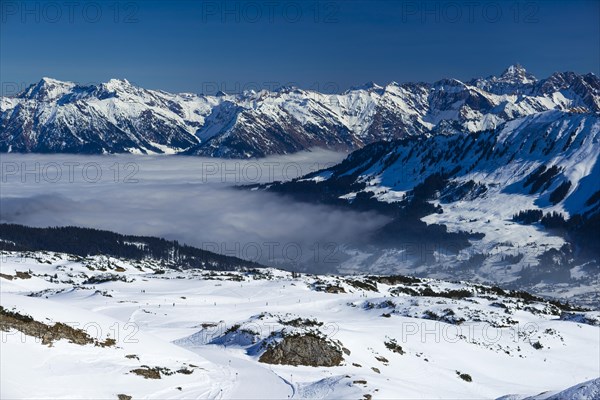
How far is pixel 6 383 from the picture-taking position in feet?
106

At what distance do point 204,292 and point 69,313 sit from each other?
6217cm

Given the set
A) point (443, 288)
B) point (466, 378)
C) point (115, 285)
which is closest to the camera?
point (466, 378)

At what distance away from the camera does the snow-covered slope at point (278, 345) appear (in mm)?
37281

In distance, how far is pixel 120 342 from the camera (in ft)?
139

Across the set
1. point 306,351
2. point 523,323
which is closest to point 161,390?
point 306,351

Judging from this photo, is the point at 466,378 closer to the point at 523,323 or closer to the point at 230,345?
the point at 230,345

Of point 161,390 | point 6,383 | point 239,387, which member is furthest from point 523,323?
point 6,383

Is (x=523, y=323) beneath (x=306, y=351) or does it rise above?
beneath

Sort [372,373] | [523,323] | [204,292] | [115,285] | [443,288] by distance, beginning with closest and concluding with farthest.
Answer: [372,373], [523,323], [204,292], [115,285], [443,288]

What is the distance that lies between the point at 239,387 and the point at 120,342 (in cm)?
844

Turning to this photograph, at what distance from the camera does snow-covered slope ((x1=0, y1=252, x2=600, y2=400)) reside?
37.3 m

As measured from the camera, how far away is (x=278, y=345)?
175ft

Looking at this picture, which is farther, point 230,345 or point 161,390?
point 230,345

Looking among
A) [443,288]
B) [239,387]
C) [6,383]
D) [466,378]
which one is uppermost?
[6,383]
